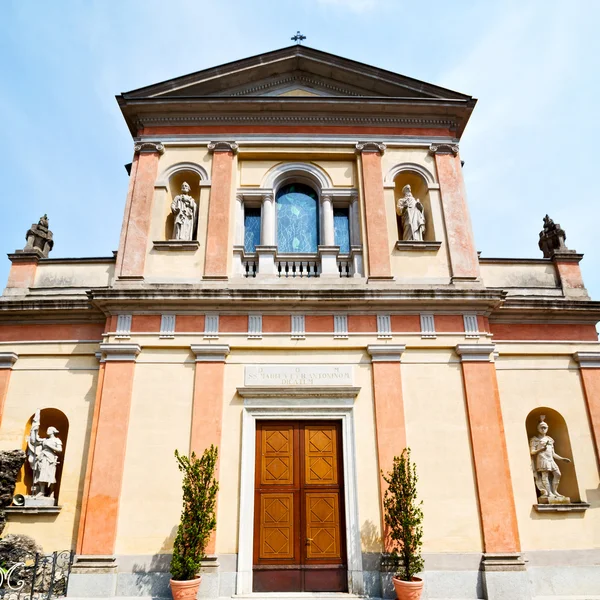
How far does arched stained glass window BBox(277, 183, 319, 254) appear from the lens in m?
11.6

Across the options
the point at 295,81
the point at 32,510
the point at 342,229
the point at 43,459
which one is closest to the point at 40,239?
the point at 43,459

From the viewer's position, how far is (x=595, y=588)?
8.82 meters

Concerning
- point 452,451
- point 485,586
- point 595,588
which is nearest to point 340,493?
point 452,451

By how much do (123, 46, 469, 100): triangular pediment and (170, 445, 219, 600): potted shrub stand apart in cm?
847

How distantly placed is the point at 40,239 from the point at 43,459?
511 centimetres

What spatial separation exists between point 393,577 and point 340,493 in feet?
5.25

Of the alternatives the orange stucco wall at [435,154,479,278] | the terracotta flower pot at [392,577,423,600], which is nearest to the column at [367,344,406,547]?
the terracotta flower pot at [392,577,423,600]

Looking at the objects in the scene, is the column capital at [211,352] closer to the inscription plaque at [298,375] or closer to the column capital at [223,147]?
the inscription plaque at [298,375]

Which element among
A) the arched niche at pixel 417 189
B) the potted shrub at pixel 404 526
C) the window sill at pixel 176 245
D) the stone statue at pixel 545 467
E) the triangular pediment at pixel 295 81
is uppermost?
the triangular pediment at pixel 295 81

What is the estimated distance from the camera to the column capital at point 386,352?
9.90 meters

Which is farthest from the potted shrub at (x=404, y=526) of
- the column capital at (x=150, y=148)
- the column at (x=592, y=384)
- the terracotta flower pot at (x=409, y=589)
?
the column capital at (x=150, y=148)

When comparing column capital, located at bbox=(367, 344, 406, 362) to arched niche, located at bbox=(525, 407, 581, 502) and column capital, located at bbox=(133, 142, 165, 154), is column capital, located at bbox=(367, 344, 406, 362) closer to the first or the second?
arched niche, located at bbox=(525, 407, 581, 502)

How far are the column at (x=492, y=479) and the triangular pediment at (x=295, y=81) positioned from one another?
670 cm

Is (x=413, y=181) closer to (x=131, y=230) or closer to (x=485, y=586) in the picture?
(x=131, y=230)
